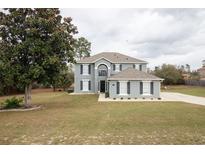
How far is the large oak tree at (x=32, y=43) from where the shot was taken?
49.5 feet

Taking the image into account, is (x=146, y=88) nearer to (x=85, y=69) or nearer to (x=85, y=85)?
(x=85, y=85)

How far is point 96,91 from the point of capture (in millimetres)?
34125

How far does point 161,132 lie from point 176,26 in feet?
49.1

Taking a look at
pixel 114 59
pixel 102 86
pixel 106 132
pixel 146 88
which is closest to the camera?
pixel 106 132

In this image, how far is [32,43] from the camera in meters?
15.2

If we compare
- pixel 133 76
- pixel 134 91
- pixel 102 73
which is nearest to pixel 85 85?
pixel 102 73

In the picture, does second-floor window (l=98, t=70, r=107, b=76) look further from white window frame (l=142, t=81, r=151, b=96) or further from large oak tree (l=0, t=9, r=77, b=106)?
large oak tree (l=0, t=9, r=77, b=106)

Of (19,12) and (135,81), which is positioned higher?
(19,12)

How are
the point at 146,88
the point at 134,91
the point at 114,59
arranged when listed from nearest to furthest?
the point at 134,91 < the point at 146,88 < the point at 114,59

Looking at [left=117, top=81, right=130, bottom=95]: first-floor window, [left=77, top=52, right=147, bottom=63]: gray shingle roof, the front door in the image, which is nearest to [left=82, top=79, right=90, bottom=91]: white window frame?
the front door

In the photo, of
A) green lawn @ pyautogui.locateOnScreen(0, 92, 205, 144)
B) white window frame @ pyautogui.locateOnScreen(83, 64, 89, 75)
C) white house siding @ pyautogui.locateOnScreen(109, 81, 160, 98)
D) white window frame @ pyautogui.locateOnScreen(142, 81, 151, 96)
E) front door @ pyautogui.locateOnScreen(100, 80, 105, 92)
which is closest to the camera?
green lawn @ pyautogui.locateOnScreen(0, 92, 205, 144)

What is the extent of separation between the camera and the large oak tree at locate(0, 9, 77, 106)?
15086 mm
